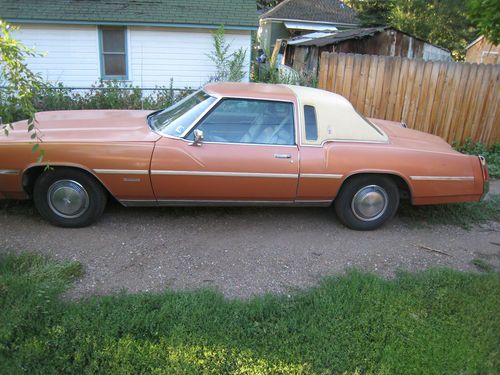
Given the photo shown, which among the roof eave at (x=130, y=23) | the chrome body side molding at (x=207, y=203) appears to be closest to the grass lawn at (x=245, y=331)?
the chrome body side molding at (x=207, y=203)

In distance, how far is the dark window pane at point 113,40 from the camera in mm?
11906

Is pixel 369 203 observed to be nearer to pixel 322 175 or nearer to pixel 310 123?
pixel 322 175

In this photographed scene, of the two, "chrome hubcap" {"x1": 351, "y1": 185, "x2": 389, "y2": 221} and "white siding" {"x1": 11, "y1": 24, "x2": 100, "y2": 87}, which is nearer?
"chrome hubcap" {"x1": 351, "y1": 185, "x2": 389, "y2": 221}

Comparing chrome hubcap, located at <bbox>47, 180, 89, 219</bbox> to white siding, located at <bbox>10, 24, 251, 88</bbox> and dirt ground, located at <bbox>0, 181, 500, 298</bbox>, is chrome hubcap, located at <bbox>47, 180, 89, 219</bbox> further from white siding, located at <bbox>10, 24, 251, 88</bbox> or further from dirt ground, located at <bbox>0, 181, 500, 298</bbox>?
white siding, located at <bbox>10, 24, 251, 88</bbox>

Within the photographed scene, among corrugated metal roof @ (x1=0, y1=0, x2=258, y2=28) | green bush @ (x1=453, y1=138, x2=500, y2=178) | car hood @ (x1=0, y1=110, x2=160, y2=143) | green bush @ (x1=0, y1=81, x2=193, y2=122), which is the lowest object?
green bush @ (x1=453, y1=138, x2=500, y2=178)

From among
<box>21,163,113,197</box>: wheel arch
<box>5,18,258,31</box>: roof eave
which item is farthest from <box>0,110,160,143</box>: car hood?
<box>5,18,258,31</box>: roof eave

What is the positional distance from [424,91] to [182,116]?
211 inches

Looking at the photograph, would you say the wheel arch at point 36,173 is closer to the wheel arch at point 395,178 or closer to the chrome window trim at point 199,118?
the chrome window trim at point 199,118

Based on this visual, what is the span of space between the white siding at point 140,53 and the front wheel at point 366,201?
8.13m

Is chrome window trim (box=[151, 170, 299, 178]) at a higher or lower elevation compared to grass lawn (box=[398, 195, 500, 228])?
higher

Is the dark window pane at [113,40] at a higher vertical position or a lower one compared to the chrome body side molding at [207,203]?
higher

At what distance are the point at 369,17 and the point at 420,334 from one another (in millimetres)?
28832

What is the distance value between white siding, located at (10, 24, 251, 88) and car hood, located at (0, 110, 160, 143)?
7.13 metres

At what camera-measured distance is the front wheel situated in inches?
194
